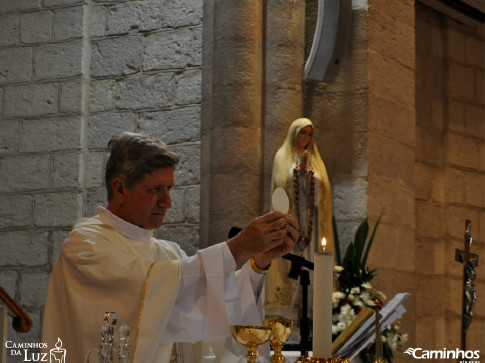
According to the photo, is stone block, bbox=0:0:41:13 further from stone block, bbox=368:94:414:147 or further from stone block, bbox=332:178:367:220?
stone block, bbox=332:178:367:220

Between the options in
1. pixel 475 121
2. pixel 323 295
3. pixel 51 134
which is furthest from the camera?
pixel 475 121

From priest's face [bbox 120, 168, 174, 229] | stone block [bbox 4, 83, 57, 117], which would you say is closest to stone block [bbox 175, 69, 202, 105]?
stone block [bbox 4, 83, 57, 117]

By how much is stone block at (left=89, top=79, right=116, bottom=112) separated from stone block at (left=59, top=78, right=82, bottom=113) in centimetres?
9

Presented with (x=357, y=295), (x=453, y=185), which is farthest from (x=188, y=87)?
(x=453, y=185)

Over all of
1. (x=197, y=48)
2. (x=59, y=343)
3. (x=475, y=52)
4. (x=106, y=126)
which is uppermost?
(x=475, y=52)

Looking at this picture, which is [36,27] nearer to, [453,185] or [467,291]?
[453,185]

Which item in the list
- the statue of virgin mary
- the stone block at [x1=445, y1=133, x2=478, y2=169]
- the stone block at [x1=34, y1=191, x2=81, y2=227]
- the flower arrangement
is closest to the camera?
the flower arrangement

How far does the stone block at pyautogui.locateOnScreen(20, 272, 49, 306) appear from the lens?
662 cm

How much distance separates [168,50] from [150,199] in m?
3.35

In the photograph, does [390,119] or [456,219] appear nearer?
[390,119]

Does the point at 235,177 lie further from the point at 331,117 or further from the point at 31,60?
the point at 31,60

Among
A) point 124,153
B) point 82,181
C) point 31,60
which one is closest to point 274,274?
point 82,181

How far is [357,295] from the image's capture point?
205 inches

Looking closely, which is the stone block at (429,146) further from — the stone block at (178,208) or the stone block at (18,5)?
the stone block at (18,5)
